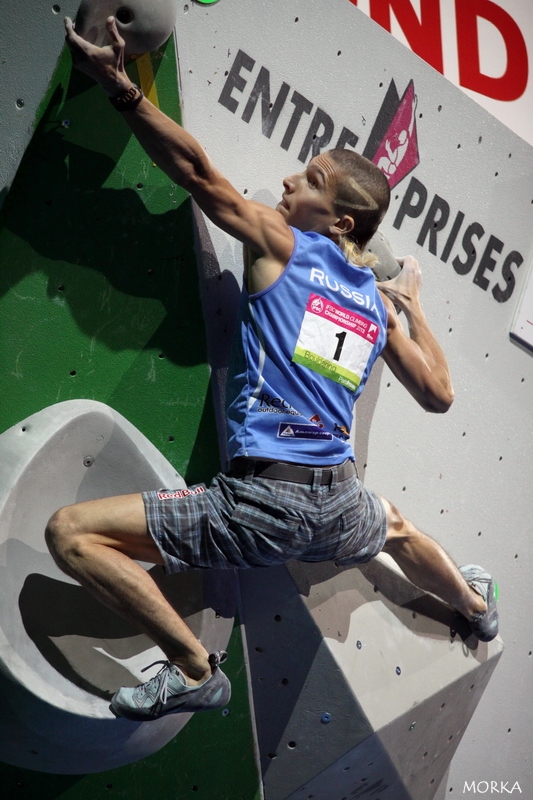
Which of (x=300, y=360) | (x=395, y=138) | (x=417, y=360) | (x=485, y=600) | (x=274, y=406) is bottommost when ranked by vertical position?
(x=485, y=600)

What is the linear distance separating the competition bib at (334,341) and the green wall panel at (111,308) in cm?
40

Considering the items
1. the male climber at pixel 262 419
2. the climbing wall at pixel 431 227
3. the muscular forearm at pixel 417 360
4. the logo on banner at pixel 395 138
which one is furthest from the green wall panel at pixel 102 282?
the logo on banner at pixel 395 138

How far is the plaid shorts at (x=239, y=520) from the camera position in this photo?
1.99m

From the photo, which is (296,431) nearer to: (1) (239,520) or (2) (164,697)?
(1) (239,520)

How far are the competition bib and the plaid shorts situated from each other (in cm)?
23

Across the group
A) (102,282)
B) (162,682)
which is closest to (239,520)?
(162,682)

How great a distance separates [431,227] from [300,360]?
3.37ft

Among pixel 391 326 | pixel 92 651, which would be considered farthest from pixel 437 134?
pixel 92 651

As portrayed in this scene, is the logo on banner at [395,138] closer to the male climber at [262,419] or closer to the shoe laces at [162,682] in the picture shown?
the male climber at [262,419]

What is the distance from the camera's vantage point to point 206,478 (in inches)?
93.4

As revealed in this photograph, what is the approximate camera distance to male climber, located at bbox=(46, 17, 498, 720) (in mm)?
1925

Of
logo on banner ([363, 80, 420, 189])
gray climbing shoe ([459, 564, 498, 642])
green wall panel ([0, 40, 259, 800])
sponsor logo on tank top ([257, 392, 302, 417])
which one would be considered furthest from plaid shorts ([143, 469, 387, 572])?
logo on banner ([363, 80, 420, 189])

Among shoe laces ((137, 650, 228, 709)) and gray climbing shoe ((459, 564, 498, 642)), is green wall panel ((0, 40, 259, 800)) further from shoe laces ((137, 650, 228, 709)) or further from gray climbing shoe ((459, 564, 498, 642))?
gray climbing shoe ((459, 564, 498, 642))

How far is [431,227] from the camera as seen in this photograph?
2861 millimetres
